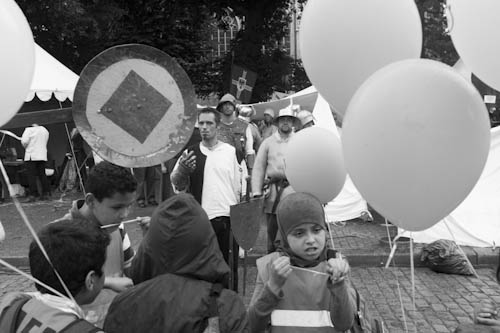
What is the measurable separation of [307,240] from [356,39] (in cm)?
109

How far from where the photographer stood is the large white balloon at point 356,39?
2846mm

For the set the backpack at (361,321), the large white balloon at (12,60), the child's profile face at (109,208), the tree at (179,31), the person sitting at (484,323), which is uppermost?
the tree at (179,31)

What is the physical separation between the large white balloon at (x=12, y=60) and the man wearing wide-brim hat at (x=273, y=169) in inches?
140

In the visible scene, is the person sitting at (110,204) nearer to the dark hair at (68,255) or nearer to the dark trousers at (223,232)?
the dark hair at (68,255)

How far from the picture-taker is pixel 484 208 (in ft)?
25.2

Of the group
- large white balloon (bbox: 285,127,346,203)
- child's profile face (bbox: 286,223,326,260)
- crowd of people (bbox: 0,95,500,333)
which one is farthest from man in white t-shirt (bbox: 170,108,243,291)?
child's profile face (bbox: 286,223,326,260)

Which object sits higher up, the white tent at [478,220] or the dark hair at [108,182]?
the dark hair at [108,182]

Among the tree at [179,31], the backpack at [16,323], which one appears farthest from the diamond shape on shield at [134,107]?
the tree at [179,31]

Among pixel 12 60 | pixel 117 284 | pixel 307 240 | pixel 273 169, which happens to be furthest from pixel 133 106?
pixel 273 169

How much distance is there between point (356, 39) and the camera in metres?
2.88

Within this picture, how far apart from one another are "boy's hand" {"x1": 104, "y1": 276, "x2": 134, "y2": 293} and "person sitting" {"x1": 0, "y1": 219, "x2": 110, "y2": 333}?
604 mm

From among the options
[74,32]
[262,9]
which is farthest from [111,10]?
[262,9]

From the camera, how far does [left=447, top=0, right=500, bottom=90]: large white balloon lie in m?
2.39

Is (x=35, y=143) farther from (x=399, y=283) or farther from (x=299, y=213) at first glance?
(x=299, y=213)
